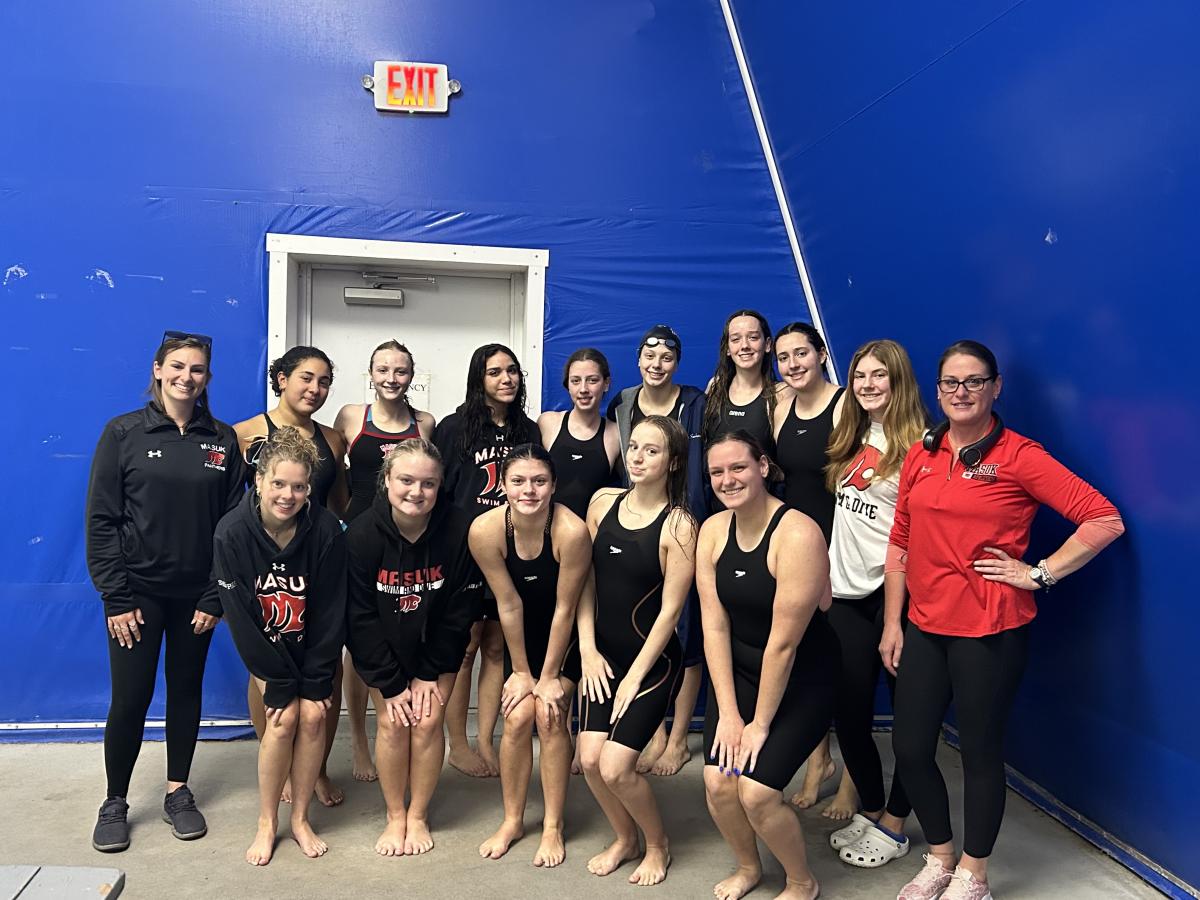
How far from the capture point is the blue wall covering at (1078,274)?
2361mm

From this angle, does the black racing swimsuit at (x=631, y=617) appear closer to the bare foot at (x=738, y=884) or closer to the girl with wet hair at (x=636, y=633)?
the girl with wet hair at (x=636, y=633)

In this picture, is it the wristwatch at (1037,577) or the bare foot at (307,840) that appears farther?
the bare foot at (307,840)

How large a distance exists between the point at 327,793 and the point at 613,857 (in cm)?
106

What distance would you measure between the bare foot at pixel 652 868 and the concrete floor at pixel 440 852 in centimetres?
3

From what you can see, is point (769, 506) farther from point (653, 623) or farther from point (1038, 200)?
point (1038, 200)

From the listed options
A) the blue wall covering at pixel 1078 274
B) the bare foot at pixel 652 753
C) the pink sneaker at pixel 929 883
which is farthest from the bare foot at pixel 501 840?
the blue wall covering at pixel 1078 274

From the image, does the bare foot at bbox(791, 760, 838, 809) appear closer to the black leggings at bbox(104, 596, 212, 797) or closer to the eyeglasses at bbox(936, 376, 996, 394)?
the eyeglasses at bbox(936, 376, 996, 394)

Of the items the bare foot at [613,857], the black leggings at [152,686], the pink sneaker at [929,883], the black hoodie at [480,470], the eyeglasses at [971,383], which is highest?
the eyeglasses at [971,383]

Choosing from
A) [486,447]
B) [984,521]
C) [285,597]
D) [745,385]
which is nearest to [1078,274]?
[984,521]

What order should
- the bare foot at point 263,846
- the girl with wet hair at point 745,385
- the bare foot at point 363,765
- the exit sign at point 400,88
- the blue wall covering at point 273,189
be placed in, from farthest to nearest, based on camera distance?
1. the exit sign at point 400,88
2. the blue wall covering at point 273,189
3. the bare foot at point 363,765
4. the girl with wet hair at point 745,385
5. the bare foot at point 263,846

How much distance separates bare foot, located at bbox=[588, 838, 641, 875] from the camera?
2680 millimetres

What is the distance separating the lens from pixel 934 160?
313 cm

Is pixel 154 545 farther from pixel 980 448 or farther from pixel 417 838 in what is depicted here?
pixel 980 448

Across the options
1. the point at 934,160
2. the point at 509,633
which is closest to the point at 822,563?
the point at 509,633
